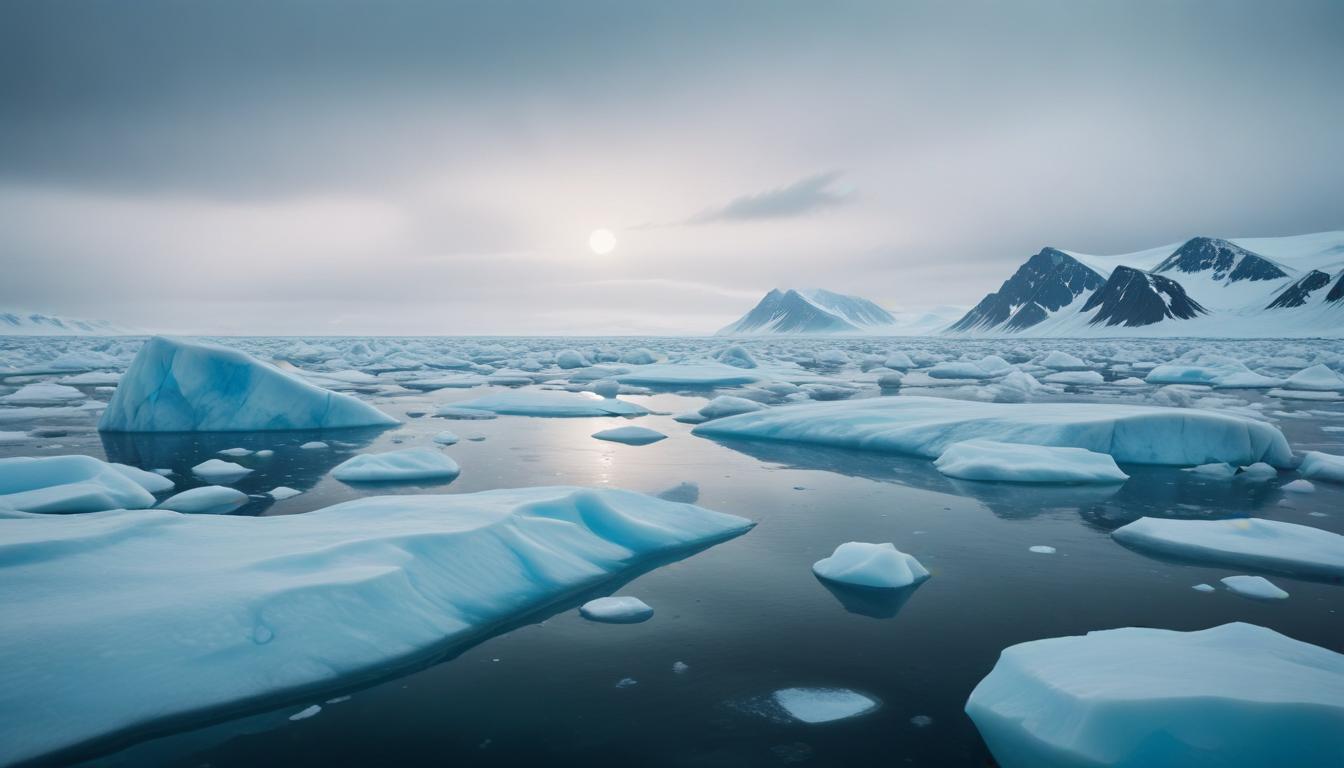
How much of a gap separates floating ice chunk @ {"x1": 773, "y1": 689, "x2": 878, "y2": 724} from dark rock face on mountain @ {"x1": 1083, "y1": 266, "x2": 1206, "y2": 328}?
131 meters

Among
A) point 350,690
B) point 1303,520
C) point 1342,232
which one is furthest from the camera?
point 1342,232

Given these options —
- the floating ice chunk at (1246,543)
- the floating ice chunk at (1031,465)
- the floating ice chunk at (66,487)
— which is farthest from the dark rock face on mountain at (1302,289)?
the floating ice chunk at (66,487)

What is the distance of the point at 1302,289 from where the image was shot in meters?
100

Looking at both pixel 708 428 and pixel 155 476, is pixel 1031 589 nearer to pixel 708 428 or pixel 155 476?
pixel 708 428

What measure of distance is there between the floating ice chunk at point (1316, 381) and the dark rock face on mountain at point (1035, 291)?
132m

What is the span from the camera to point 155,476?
7.48 m

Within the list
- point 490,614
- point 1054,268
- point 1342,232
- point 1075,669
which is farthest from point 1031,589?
point 1342,232

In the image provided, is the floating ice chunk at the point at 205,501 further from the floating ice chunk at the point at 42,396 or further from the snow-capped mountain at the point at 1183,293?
the snow-capped mountain at the point at 1183,293

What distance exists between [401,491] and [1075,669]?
6.46 metres

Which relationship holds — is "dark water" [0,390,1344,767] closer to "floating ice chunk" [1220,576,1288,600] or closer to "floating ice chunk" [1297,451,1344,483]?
"floating ice chunk" [1220,576,1288,600]

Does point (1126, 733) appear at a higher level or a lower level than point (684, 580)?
higher

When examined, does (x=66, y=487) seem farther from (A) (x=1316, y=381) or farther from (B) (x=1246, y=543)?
(A) (x=1316, y=381)

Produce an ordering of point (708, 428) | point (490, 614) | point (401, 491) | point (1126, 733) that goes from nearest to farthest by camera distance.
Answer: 1. point (1126, 733)
2. point (490, 614)
3. point (401, 491)
4. point (708, 428)

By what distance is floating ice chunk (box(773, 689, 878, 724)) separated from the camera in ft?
10.6
